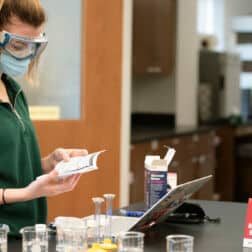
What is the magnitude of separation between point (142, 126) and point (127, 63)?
1908mm

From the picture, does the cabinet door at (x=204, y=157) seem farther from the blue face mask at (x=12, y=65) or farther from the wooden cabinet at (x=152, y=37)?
the blue face mask at (x=12, y=65)

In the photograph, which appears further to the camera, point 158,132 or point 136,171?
point 158,132

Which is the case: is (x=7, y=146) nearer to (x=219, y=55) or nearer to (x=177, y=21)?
(x=177, y=21)

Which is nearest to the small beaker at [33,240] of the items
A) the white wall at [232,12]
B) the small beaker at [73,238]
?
the small beaker at [73,238]

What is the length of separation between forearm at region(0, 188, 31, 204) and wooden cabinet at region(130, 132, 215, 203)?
2410 mm

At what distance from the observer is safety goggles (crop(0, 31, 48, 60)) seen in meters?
1.79

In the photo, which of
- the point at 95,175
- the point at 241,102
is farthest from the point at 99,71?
the point at 241,102

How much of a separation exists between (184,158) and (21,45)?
3199 mm

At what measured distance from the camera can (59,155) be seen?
1.87 metres

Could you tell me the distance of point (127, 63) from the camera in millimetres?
3582

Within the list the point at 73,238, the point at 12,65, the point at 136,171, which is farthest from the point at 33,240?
the point at 136,171

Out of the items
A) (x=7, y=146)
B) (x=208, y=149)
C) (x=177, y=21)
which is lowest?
(x=208, y=149)

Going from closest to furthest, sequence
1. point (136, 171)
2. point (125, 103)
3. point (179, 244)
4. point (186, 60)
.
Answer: point (179, 244), point (125, 103), point (136, 171), point (186, 60)

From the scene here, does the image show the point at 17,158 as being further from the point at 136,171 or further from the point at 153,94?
the point at 153,94
